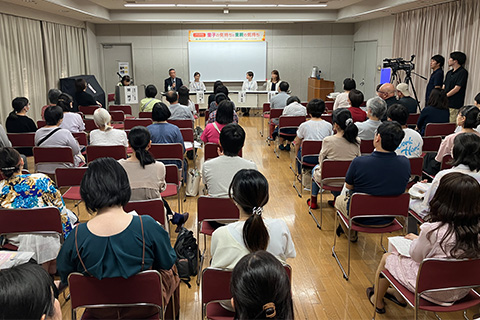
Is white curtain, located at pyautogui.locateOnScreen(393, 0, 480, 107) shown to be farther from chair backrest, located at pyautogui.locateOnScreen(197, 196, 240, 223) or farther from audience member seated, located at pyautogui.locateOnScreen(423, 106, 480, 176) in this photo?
chair backrest, located at pyautogui.locateOnScreen(197, 196, 240, 223)

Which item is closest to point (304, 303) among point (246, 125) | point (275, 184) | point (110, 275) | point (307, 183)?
point (110, 275)

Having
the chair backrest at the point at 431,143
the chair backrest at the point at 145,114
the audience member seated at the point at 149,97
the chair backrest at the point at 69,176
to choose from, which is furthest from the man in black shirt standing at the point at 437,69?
the chair backrest at the point at 69,176

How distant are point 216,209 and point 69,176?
1.82m

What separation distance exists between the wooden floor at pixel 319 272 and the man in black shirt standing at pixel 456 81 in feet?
12.8

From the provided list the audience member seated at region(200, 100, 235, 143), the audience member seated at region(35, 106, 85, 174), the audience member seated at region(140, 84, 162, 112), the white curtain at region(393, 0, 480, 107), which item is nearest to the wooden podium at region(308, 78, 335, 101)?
the white curtain at region(393, 0, 480, 107)

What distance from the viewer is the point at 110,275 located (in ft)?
6.78

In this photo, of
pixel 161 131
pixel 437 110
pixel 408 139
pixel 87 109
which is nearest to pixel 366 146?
pixel 408 139

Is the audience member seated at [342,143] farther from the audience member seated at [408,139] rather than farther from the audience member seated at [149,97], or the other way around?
the audience member seated at [149,97]

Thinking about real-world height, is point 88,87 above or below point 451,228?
above

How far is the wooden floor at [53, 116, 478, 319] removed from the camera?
319 centimetres

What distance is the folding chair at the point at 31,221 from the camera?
2.94 meters

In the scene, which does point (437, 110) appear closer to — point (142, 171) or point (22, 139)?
point (142, 171)

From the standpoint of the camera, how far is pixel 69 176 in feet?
13.7

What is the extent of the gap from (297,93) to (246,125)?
4243mm
